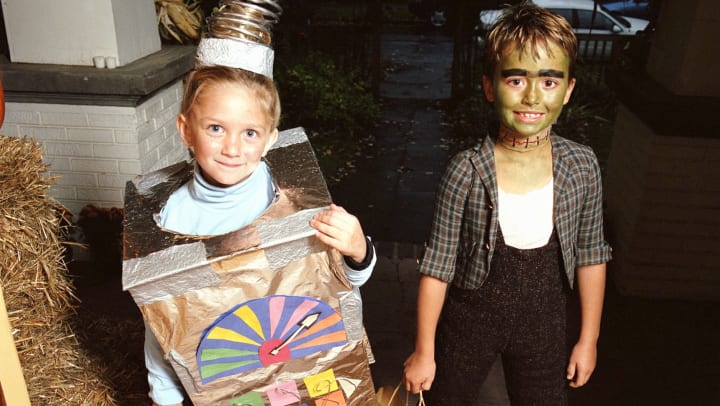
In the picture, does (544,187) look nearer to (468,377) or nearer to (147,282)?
(468,377)

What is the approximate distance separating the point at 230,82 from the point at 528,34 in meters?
0.83

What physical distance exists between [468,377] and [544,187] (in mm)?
670

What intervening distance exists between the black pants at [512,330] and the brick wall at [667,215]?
189 cm

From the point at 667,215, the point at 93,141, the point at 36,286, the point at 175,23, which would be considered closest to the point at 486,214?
the point at 36,286

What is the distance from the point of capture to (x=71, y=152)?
12.2ft

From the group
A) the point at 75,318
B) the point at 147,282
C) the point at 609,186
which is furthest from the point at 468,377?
the point at 609,186

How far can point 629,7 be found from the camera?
1358 cm

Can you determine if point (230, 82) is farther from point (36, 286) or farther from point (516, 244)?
point (36, 286)

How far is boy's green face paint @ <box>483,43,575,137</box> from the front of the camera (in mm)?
1680

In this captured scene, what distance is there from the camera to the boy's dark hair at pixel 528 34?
168 cm

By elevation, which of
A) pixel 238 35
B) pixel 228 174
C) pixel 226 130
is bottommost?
pixel 228 174

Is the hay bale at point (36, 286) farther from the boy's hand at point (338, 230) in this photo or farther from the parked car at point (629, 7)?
the parked car at point (629, 7)

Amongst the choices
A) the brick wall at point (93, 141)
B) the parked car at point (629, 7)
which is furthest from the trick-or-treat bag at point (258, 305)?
the parked car at point (629, 7)

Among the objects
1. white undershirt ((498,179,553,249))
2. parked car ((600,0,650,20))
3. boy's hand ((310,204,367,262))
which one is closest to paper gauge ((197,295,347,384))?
boy's hand ((310,204,367,262))
